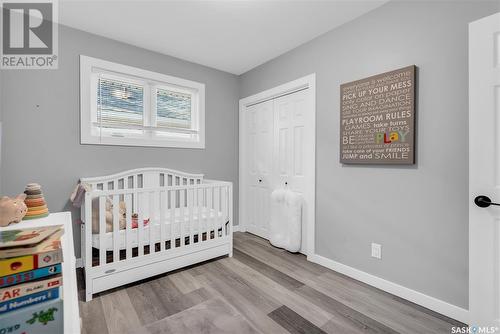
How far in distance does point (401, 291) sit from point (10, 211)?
2566 mm

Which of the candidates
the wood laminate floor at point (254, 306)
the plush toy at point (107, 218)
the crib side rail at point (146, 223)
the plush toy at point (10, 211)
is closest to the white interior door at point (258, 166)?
the crib side rail at point (146, 223)

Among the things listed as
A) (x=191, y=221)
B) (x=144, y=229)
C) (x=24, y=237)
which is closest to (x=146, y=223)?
(x=144, y=229)

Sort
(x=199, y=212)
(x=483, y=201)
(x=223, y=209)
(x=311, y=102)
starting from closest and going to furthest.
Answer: (x=483, y=201), (x=199, y=212), (x=311, y=102), (x=223, y=209)

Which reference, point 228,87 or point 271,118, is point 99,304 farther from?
point 228,87

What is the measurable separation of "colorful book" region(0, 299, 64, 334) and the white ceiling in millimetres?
2161

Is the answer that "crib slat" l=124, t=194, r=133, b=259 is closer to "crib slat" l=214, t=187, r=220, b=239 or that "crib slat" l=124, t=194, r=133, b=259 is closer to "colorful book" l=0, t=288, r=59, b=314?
"crib slat" l=214, t=187, r=220, b=239

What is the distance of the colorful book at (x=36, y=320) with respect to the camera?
1.80ft

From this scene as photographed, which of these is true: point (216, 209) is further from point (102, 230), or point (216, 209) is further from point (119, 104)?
point (119, 104)

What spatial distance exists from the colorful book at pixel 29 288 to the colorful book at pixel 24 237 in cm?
10

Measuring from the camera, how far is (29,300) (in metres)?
0.59

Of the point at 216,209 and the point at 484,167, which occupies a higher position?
the point at 484,167

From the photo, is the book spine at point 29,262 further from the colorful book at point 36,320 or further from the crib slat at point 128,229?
the crib slat at point 128,229

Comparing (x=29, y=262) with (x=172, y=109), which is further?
(x=172, y=109)

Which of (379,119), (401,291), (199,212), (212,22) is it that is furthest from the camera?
(199,212)
